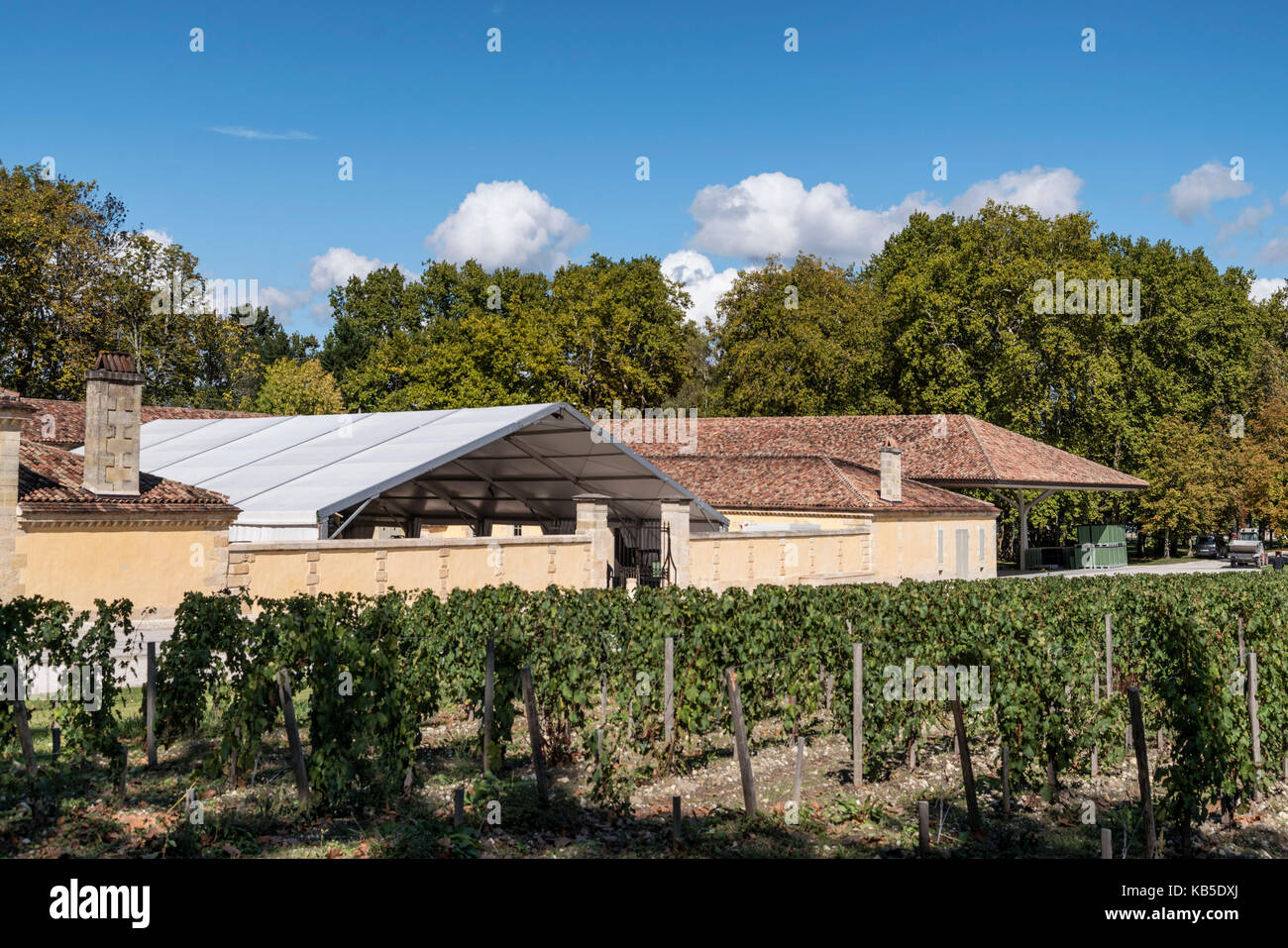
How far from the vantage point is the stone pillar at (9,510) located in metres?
18.5

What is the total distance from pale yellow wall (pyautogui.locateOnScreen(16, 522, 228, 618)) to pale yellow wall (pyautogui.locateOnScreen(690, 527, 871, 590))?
40.2 ft

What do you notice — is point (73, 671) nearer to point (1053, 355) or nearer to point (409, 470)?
point (409, 470)

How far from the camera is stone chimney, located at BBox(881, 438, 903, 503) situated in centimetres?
3412

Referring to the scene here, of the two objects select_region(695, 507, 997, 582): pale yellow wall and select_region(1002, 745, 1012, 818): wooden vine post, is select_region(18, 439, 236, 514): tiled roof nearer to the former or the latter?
select_region(1002, 745, 1012, 818): wooden vine post

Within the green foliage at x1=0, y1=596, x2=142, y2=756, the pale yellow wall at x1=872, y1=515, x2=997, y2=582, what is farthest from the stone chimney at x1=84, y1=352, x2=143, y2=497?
the pale yellow wall at x1=872, y1=515, x2=997, y2=582

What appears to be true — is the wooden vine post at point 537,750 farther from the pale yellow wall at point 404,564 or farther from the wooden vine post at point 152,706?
the pale yellow wall at point 404,564

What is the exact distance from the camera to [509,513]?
34.5 m

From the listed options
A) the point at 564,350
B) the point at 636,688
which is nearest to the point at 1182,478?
the point at 564,350

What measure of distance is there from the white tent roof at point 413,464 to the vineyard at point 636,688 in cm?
801

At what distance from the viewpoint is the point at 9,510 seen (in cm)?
1867

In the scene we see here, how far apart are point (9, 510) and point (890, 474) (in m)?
25.1
